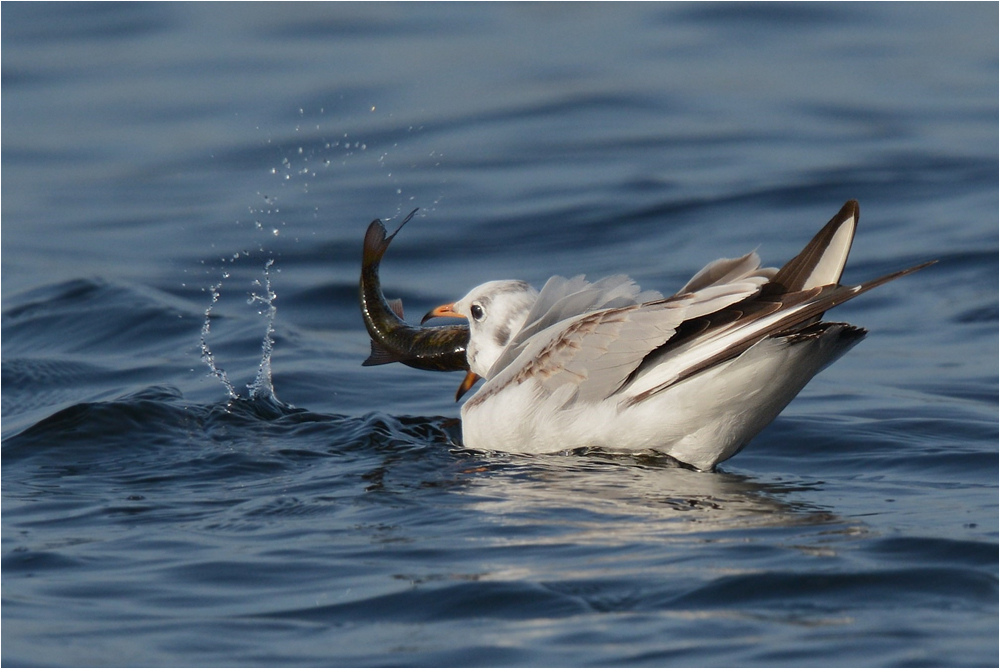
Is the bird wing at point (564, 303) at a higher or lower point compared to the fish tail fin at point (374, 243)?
lower

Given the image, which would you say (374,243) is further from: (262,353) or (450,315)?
(262,353)

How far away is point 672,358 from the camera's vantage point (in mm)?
6012

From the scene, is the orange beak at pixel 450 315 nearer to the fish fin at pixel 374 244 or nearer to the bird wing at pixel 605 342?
the fish fin at pixel 374 244

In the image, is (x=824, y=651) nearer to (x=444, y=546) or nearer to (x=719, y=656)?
(x=719, y=656)

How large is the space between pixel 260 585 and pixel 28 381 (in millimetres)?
4647

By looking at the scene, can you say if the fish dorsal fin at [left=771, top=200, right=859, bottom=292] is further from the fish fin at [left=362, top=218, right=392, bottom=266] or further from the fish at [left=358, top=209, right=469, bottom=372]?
the fish fin at [left=362, top=218, right=392, bottom=266]

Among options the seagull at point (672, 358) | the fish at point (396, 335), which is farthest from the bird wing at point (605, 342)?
the fish at point (396, 335)

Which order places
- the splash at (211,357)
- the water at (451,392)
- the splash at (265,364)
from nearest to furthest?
the water at (451,392) < the splash at (265,364) < the splash at (211,357)

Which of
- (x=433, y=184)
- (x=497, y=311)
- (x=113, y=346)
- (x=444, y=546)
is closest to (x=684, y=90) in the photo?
(x=433, y=184)

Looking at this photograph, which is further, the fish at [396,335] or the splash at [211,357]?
the splash at [211,357]

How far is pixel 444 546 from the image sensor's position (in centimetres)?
518

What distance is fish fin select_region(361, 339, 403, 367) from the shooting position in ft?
24.8

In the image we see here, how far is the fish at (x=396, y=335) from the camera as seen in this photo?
7527 mm

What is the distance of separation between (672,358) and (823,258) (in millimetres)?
739
